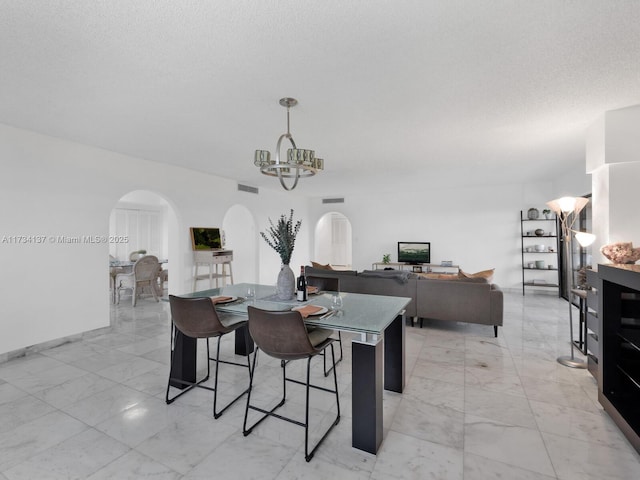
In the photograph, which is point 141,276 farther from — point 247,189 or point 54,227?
point 247,189

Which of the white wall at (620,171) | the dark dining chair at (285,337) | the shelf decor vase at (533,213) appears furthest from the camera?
the shelf decor vase at (533,213)

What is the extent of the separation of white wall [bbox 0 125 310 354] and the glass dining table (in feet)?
7.19

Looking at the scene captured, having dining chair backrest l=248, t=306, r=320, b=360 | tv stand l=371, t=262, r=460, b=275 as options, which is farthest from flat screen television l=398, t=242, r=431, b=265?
dining chair backrest l=248, t=306, r=320, b=360

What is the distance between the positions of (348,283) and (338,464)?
10.2 feet

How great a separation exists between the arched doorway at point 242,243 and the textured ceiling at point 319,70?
11.9 ft

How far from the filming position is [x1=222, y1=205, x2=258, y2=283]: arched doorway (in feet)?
24.5

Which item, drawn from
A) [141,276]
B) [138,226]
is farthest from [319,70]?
[138,226]

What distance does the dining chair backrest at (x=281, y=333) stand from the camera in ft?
6.18

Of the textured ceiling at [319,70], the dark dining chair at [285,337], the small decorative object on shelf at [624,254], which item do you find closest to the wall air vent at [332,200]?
the textured ceiling at [319,70]

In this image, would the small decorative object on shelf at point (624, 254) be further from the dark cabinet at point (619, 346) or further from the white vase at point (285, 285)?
the white vase at point (285, 285)

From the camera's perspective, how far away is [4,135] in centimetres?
338

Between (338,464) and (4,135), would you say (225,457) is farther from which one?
(4,135)

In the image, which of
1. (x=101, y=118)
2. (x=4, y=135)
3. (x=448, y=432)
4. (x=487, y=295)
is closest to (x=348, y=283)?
(x=487, y=295)

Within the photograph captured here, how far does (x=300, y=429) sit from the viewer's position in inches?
86.7
